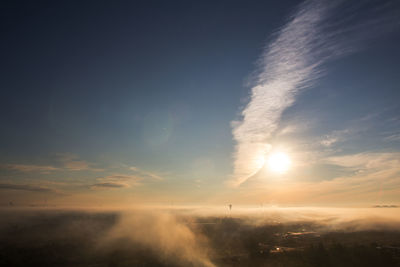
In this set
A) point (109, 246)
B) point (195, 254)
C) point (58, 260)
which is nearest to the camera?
point (58, 260)

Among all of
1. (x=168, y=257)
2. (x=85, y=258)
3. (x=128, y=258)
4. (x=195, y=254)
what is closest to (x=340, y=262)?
(x=195, y=254)

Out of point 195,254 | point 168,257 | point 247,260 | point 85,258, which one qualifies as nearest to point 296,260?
point 247,260

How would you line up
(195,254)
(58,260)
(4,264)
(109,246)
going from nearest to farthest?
(4,264) < (58,260) < (195,254) < (109,246)

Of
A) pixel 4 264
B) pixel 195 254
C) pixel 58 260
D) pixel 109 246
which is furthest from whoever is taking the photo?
pixel 109 246

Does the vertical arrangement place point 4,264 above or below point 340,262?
below

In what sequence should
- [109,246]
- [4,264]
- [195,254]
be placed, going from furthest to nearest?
[109,246], [195,254], [4,264]

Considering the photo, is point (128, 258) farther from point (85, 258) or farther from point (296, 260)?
point (296, 260)

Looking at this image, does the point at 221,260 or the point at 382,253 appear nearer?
the point at 221,260

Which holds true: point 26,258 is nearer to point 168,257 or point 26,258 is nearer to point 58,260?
point 58,260

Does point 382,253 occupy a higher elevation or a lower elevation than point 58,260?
higher
